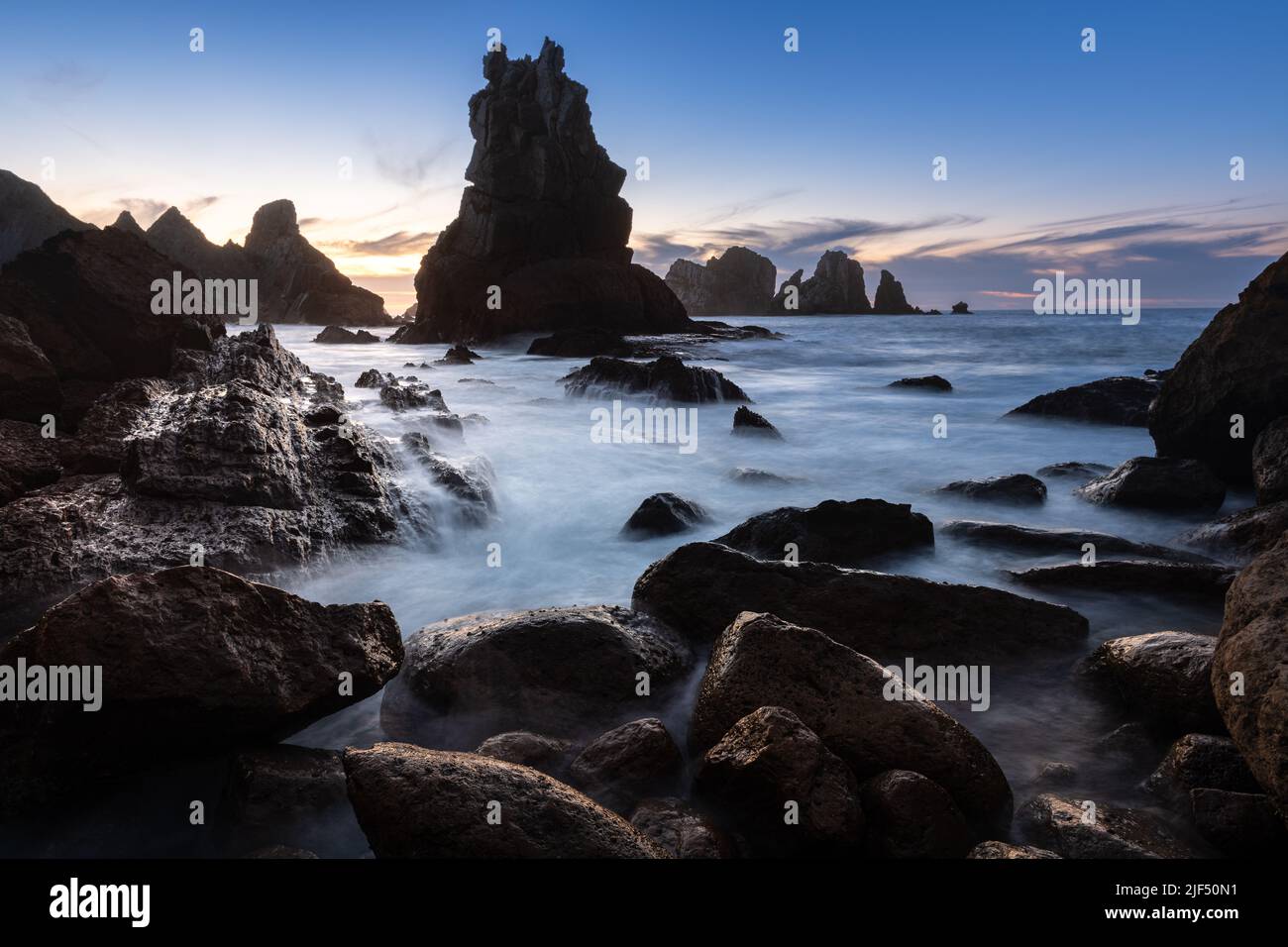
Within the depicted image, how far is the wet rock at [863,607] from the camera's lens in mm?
4879

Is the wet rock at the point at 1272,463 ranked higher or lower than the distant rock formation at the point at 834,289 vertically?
lower

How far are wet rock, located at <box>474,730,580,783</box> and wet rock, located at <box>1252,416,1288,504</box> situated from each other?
720 centimetres

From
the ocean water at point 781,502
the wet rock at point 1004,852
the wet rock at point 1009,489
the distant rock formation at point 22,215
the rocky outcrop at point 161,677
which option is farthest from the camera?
the distant rock formation at point 22,215

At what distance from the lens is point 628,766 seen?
139 inches

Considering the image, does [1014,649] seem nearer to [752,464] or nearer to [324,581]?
[324,581]

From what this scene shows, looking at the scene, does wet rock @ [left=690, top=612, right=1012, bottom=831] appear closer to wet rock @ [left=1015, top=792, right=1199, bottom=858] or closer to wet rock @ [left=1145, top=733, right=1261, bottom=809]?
wet rock @ [left=1015, top=792, right=1199, bottom=858]

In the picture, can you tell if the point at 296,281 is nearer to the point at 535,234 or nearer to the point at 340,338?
the point at 340,338

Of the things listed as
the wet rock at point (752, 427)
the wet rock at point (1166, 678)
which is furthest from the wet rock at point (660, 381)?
the wet rock at point (1166, 678)

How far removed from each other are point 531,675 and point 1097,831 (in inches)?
114

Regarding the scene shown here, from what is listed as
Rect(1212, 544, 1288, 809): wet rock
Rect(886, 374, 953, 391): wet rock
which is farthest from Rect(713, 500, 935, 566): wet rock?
Rect(886, 374, 953, 391): wet rock

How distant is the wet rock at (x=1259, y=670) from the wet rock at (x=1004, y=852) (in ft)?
3.16

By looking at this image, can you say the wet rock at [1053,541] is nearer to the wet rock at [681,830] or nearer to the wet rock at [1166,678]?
the wet rock at [1166,678]

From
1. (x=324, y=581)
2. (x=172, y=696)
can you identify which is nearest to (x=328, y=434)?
(x=324, y=581)

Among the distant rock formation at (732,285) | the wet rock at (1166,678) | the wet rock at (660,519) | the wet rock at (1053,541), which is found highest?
the distant rock formation at (732,285)
